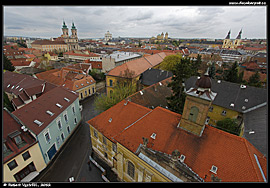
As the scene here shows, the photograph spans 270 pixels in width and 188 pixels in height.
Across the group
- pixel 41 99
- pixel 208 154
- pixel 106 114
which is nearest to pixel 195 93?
pixel 208 154

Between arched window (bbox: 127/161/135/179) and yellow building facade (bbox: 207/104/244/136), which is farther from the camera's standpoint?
yellow building facade (bbox: 207/104/244/136)

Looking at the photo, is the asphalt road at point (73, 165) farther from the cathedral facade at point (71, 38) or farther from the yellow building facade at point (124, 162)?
the cathedral facade at point (71, 38)

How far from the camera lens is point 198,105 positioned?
11.6 meters

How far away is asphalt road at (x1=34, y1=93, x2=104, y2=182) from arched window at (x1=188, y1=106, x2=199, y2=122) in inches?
583

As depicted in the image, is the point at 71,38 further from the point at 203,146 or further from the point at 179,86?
the point at 203,146

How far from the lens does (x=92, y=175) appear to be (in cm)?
1792

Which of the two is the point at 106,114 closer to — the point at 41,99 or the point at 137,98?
the point at 137,98

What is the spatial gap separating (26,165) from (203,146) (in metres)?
21.4

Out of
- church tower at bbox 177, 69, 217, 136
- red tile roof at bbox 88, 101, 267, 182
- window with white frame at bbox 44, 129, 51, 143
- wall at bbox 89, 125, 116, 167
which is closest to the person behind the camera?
red tile roof at bbox 88, 101, 267, 182

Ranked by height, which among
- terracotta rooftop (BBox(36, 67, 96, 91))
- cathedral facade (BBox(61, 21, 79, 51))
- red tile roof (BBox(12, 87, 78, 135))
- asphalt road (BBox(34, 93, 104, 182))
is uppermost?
cathedral facade (BBox(61, 21, 79, 51))

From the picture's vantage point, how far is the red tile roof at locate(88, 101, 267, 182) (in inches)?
378

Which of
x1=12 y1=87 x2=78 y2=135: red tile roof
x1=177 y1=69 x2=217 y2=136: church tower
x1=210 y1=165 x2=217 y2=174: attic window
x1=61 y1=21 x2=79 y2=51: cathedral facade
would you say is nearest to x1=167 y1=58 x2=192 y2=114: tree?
x1=177 y1=69 x2=217 y2=136: church tower

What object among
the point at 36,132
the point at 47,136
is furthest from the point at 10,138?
the point at 47,136

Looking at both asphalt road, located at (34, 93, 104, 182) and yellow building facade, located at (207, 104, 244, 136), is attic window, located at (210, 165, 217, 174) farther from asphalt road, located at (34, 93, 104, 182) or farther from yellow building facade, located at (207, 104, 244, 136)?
yellow building facade, located at (207, 104, 244, 136)
